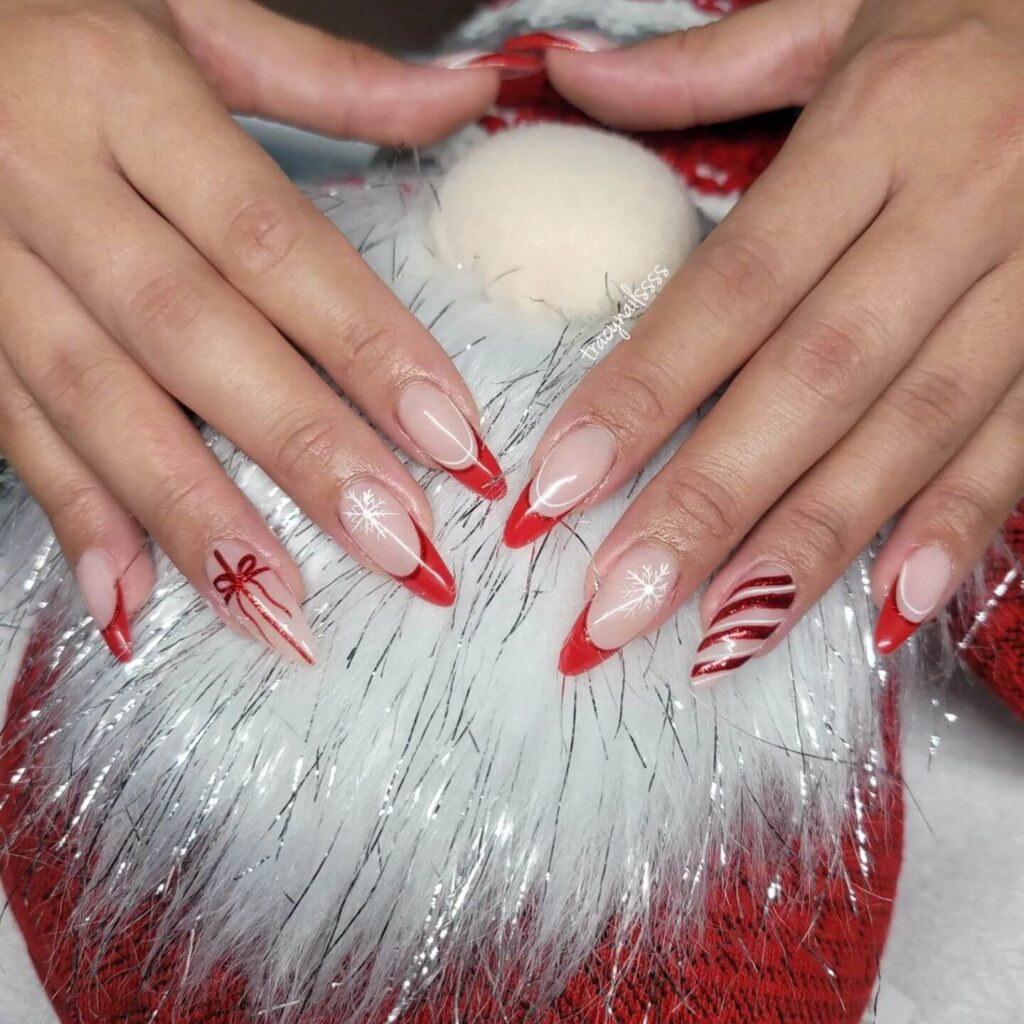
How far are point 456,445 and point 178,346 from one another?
13 cm

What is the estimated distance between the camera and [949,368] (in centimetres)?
40

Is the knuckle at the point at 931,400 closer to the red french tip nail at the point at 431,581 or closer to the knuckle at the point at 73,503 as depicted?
the red french tip nail at the point at 431,581

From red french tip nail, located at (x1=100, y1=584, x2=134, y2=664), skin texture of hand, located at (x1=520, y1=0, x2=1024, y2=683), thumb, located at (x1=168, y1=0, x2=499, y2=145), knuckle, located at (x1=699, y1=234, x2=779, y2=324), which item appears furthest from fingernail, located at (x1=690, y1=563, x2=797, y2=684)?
thumb, located at (x1=168, y1=0, x2=499, y2=145)

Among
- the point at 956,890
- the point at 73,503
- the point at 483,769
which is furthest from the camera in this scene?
the point at 956,890

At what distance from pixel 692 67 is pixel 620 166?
17 centimetres

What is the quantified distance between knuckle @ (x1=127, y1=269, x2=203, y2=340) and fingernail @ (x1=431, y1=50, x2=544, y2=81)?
0.72ft

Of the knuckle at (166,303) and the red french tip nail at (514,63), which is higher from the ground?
the knuckle at (166,303)

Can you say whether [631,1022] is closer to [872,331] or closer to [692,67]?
[872,331]

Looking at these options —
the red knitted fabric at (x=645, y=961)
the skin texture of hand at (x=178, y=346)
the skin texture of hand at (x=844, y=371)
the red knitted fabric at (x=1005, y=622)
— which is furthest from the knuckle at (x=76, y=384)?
the red knitted fabric at (x=1005, y=622)

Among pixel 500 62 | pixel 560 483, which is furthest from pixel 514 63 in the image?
pixel 560 483

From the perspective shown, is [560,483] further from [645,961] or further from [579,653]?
[645,961]

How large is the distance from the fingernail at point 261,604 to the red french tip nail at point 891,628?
222 mm

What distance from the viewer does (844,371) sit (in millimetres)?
375

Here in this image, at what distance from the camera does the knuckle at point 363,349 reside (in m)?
0.36
